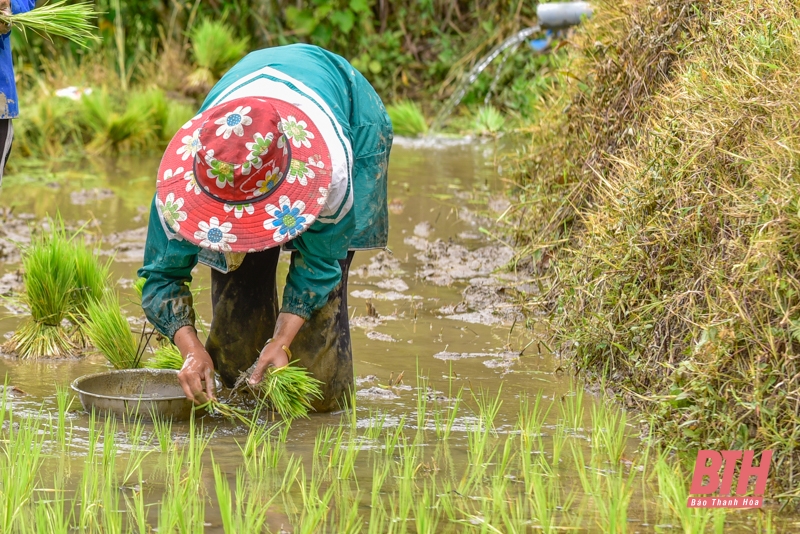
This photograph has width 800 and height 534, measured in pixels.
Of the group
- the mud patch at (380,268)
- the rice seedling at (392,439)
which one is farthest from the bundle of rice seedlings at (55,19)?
the mud patch at (380,268)

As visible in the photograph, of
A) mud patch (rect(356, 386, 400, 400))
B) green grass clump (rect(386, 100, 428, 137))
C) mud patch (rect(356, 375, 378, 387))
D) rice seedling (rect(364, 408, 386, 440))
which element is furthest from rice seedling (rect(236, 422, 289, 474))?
green grass clump (rect(386, 100, 428, 137))

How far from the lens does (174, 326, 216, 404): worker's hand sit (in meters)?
3.14

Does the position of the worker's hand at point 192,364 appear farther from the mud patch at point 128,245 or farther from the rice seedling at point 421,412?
the mud patch at point 128,245

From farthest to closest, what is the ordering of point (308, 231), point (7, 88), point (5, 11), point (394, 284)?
point (394, 284) → point (7, 88) → point (5, 11) → point (308, 231)

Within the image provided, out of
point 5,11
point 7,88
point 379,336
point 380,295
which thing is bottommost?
point 379,336

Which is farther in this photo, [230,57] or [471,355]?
[230,57]

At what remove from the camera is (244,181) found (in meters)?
2.81

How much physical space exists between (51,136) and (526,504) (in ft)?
22.4

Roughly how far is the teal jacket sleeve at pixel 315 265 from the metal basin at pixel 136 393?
1.61 feet

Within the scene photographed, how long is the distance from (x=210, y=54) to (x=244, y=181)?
7.16 m

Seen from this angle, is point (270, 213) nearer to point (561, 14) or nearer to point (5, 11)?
point (5, 11)

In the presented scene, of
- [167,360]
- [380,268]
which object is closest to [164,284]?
[167,360]

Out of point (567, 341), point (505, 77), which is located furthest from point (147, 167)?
point (567, 341)

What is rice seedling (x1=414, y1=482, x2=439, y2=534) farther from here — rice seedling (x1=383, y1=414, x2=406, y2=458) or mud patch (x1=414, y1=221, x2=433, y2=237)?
mud patch (x1=414, y1=221, x2=433, y2=237)
